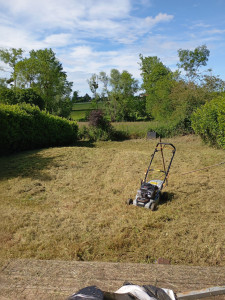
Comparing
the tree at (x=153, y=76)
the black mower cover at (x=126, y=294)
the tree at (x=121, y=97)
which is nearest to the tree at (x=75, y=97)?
the tree at (x=121, y=97)

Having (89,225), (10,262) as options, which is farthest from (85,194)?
(10,262)

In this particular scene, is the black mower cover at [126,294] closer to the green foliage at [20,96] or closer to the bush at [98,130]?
the bush at [98,130]

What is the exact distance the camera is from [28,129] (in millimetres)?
12430

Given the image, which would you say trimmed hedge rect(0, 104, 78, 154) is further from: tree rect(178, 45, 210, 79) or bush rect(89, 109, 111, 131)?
tree rect(178, 45, 210, 79)

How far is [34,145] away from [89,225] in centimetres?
966

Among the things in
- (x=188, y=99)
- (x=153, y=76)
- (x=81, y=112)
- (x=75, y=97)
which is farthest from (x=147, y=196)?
(x=81, y=112)

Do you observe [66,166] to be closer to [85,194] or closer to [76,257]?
[85,194]

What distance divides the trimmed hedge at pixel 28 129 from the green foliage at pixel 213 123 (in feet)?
27.4

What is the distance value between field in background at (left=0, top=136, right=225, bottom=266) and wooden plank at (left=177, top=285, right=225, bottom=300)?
3.24 ft

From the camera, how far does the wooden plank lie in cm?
226

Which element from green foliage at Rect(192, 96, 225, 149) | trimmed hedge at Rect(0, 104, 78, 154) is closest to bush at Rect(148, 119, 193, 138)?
green foliage at Rect(192, 96, 225, 149)

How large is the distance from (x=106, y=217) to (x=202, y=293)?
8.84ft

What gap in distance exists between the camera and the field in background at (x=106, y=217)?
3.63 m

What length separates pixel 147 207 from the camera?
16.5ft
